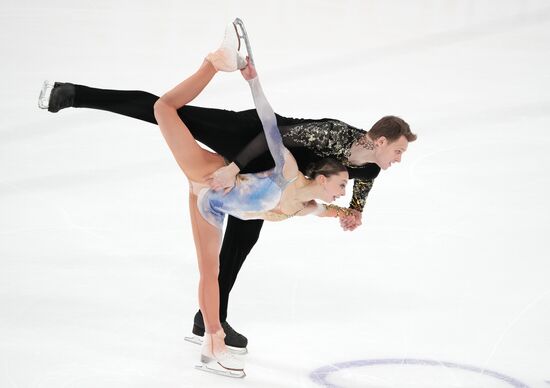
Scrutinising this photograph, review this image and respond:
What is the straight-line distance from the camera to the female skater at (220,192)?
425 centimetres

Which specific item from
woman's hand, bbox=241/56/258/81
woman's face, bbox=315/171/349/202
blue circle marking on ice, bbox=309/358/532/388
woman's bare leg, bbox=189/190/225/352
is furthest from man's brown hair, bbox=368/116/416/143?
blue circle marking on ice, bbox=309/358/532/388

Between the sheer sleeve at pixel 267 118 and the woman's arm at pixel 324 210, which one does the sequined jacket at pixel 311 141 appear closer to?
the sheer sleeve at pixel 267 118

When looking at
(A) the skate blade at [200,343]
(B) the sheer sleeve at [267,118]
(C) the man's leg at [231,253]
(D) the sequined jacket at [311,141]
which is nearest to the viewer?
(B) the sheer sleeve at [267,118]

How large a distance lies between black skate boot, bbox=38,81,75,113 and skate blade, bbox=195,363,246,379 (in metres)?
1.35

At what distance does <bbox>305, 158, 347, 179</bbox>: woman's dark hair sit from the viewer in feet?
14.2

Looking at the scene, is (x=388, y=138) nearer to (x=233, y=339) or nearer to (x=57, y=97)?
(x=233, y=339)

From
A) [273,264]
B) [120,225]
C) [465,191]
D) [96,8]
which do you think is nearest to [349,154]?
[273,264]

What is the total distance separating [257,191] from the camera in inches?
171

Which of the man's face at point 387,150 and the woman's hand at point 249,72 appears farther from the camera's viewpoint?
the man's face at point 387,150

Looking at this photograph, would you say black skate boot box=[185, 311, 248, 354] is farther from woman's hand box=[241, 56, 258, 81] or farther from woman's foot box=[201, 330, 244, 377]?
woman's hand box=[241, 56, 258, 81]

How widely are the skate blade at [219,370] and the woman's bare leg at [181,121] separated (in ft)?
2.94

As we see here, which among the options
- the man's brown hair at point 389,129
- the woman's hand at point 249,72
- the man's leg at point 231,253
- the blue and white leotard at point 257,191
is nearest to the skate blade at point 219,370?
the man's leg at point 231,253

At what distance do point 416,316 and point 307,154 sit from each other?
131 cm

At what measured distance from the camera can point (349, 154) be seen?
4406mm
